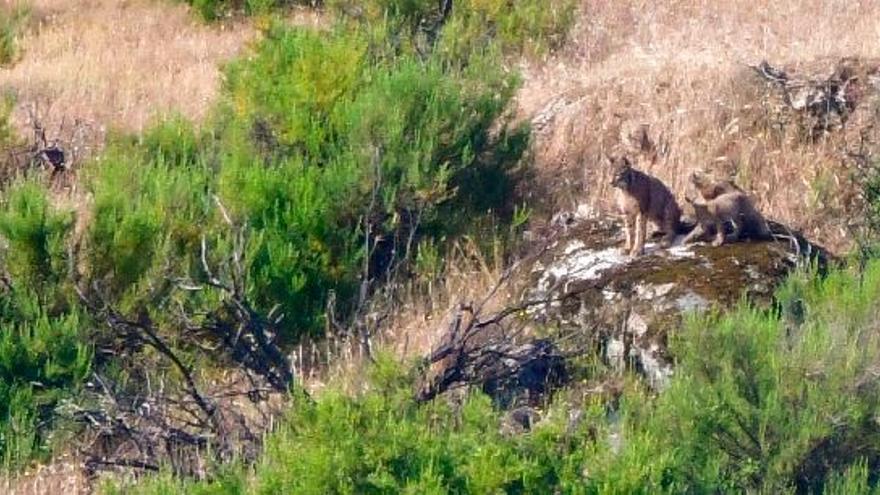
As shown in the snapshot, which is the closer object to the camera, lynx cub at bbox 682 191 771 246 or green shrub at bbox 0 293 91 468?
green shrub at bbox 0 293 91 468

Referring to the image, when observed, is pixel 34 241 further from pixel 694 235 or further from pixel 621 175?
pixel 694 235

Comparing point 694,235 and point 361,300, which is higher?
point 694,235

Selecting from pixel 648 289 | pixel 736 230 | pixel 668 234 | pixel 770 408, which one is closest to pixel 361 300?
pixel 648 289

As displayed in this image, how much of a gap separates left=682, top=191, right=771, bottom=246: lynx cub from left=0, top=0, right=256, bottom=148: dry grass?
5431mm

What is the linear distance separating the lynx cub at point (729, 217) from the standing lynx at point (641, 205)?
0.13 metres

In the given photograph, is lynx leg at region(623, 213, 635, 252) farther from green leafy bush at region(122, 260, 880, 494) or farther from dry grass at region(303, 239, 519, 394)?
green leafy bush at region(122, 260, 880, 494)

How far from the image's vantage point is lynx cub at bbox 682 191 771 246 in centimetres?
1066

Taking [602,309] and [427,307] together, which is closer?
[602,309]

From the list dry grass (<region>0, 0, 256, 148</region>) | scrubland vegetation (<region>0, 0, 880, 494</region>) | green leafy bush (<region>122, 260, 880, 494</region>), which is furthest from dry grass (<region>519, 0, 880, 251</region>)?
dry grass (<region>0, 0, 256, 148</region>)

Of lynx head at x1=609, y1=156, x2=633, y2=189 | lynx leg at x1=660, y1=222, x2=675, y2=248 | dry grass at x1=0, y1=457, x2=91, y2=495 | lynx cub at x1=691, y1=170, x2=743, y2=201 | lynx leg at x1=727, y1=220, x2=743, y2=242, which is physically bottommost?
dry grass at x1=0, y1=457, x2=91, y2=495

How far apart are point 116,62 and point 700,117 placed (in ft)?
21.2

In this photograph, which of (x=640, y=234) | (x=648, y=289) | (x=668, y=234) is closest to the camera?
(x=648, y=289)

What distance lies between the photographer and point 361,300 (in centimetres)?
985

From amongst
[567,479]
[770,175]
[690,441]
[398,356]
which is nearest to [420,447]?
[567,479]
